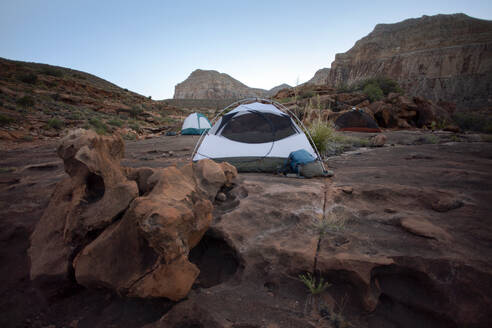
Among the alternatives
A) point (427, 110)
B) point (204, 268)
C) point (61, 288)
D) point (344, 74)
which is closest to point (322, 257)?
point (204, 268)

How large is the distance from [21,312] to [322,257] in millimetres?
2253

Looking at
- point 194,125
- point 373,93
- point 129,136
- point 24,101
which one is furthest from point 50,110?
point 373,93

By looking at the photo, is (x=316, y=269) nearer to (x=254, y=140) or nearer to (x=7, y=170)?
(x=254, y=140)

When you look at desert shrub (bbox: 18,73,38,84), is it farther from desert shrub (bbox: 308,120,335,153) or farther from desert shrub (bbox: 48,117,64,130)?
desert shrub (bbox: 308,120,335,153)

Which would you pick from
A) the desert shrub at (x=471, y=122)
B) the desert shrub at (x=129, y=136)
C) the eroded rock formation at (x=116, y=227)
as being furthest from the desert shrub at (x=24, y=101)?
the desert shrub at (x=471, y=122)

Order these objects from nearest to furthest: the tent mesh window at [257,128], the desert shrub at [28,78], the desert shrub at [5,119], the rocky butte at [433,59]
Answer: the tent mesh window at [257,128], the desert shrub at [5,119], the desert shrub at [28,78], the rocky butte at [433,59]

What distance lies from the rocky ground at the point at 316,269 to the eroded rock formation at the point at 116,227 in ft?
0.59

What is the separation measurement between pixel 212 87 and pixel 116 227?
81.5 meters

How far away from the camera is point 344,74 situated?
164 feet

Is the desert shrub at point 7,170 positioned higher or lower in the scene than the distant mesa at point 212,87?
lower

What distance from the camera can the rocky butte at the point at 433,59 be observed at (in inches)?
1351

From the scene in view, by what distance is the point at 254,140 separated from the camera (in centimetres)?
495

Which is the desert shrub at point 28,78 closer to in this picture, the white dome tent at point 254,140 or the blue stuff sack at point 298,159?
the white dome tent at point 254,140

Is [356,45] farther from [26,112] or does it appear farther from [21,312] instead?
[21,312]
